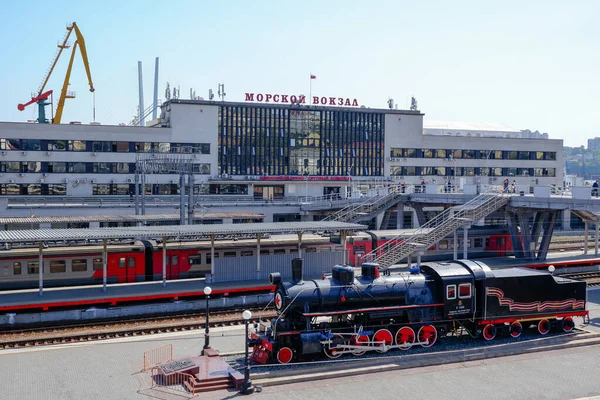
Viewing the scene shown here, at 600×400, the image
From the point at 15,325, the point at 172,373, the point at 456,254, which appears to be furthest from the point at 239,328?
the point at 456,254

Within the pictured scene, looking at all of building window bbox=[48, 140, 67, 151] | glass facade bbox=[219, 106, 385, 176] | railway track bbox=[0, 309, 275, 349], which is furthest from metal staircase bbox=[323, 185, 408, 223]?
building window bbox=[48, 140, 67, 151]

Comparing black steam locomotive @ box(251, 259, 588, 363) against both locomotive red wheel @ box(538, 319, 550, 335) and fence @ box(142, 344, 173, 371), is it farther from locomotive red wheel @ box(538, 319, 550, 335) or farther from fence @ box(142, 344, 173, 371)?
fence @ box(142, 344, 173, 371)

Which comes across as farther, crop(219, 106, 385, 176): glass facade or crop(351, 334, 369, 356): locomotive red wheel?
crop(219, 106, 385, 176): glass facade

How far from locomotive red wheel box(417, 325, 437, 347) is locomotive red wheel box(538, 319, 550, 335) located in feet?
15.6

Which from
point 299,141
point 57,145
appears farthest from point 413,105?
point 57,145

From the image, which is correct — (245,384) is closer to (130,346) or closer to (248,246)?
(130,346)

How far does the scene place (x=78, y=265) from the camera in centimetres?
3127

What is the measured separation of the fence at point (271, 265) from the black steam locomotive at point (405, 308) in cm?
1152

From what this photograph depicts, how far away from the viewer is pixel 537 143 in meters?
77.1

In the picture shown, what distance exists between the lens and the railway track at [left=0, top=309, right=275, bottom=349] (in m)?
23.7

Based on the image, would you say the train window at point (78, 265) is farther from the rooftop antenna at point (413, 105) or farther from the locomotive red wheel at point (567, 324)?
the rooftop antenna at point (413, 105)

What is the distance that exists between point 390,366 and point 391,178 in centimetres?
5295

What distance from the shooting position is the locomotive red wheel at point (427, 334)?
21.8 m

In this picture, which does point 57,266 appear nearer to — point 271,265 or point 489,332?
point 271,265
